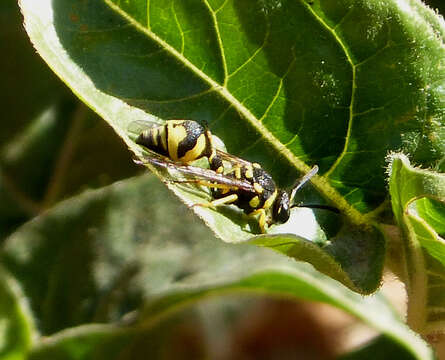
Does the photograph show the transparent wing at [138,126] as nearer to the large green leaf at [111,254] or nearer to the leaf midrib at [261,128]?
the leaf midrib at [261,128]

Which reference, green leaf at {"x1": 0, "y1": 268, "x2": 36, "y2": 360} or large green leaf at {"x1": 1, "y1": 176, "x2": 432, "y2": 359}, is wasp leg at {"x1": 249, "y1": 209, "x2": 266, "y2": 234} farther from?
green leaf at {"x1": 0, "y1": 268, "x2": 36, "y2": 360}

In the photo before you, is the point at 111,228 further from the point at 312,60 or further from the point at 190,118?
the point at 312,60

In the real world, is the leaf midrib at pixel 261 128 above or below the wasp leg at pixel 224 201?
above

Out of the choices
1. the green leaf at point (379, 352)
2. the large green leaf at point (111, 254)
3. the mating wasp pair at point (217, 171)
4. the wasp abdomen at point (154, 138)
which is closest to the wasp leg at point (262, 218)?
the mating wasp pair at point (217, 171)

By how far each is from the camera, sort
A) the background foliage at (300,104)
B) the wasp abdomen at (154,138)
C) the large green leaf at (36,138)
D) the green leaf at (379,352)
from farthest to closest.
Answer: the large green leaf at (36,138), the green leaf at (379,352), the wasp abdomen at (154,138), the background foliage at (300,104)

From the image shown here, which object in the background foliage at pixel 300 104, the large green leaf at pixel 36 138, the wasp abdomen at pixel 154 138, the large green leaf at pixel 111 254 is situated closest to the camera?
the background foliage at pixel 300 104

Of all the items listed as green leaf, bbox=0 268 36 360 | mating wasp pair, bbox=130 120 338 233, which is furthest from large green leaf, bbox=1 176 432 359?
mating wasp pair, bbox=130 120 338 233

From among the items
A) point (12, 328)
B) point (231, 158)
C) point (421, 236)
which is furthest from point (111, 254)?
point (421, 236)

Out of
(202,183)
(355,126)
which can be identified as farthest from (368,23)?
(202,183)
